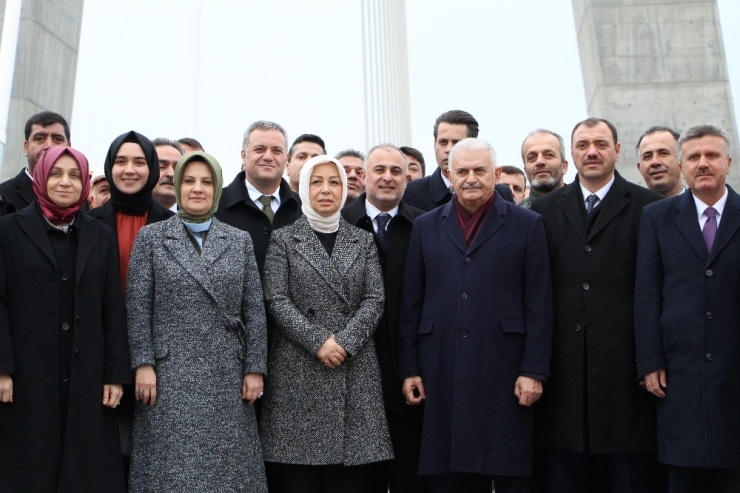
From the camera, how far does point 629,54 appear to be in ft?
25.7

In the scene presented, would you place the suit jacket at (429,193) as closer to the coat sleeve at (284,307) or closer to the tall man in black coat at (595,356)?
the tall man in black coat at (595,356)

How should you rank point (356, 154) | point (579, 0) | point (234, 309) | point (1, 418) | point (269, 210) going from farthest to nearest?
point (579, 0)
point (356, 154)
point (269, 210)
point (234, 309)
point (1, 418)

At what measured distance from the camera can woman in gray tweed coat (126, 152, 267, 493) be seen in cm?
339

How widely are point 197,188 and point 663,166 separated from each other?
110 inches

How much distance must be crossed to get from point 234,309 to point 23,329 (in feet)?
2.74

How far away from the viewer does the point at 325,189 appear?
3.86 meters

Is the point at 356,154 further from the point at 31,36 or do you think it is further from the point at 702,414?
the point at 31,36

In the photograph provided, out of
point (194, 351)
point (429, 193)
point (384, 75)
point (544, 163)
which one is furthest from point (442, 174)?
point (384, 75)

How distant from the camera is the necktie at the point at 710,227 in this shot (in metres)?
3.61

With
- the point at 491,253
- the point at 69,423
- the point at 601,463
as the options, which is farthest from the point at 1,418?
the point at 601,463

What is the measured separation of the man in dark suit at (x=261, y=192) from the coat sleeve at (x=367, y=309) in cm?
62

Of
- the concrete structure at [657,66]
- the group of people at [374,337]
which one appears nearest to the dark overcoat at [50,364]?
the group of people at [374,337]

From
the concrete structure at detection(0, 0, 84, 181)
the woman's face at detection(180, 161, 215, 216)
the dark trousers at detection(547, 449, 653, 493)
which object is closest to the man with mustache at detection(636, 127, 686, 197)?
the dark trousers at detection(547, 449, 653, 493)

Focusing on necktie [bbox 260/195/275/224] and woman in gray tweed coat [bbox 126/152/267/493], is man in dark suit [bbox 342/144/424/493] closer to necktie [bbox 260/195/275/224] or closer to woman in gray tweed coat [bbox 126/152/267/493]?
necktie [bbox 260/195/275/224]
